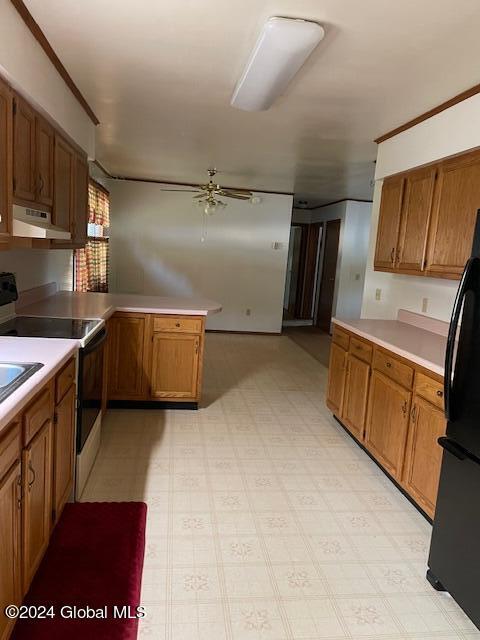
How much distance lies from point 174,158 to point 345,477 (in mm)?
4029

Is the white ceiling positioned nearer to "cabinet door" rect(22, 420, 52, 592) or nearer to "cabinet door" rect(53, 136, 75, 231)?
"cabinet door" rect(53, 136, 75, 231)

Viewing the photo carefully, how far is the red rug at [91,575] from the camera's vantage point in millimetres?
1687

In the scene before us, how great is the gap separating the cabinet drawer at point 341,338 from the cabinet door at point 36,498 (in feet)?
7.72

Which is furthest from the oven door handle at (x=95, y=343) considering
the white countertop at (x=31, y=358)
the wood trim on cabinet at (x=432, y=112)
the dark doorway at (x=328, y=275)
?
the dark doorway at (x=328, y=275)

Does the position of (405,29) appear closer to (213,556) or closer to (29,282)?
(213,556)

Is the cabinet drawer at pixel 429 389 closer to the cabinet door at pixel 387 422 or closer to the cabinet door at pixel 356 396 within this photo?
the cabinet door at pixel 387 422

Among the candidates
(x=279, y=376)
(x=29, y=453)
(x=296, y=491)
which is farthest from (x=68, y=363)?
(x=279, y=376)

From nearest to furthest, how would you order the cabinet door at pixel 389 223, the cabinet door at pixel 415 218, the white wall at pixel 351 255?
the cabinet door at pixel 415 218 < the cabinet door at pixel 389 223 < the white wall at pixel 351 255

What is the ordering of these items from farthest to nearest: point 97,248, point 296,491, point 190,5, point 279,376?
1. point 97,248
2. point 279,376
3. point 296,491
4. point 190,5

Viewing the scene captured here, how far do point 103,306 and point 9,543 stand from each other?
231cm

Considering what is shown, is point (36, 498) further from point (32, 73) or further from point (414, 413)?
point (32, 73)

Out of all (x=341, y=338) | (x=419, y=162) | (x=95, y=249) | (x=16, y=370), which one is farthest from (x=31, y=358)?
(x=95, y=249)

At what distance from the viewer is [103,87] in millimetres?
3156

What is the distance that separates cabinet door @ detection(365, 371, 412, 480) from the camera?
2.70 m
